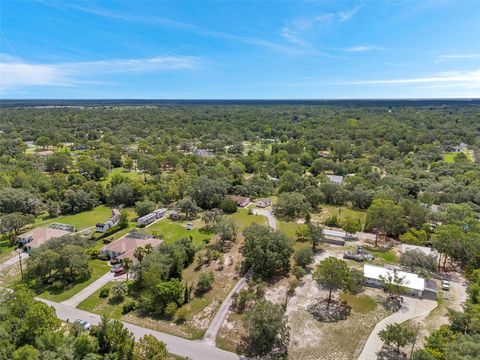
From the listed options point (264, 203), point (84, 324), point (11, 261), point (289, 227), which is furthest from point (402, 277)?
point (11, 261)

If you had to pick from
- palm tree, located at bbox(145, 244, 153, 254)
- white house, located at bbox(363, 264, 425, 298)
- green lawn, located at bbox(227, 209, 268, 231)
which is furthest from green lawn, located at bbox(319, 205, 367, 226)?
palm tree, located at bbox(145, 244, 153, 254)

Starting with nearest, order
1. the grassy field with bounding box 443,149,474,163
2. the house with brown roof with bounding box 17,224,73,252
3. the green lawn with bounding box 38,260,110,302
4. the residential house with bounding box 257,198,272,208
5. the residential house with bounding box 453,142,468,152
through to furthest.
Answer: the green lawn with bounding box 38,260,110,302, the house with brown roof with bounding box 17,224,73,252, the residential house with bounding box 257,198,272,208, the grassy field with bounding box 443,149,474,163, the residential house with bounding box 453,142,468,152

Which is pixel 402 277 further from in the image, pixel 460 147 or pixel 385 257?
pixel 460 147

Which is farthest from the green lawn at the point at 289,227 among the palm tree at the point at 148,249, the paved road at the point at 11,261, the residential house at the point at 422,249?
the paved road at the point at 11,261

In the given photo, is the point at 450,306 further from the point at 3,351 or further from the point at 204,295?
the point at 3,351

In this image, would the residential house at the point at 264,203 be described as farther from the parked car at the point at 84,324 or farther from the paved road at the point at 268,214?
the parked car at the point at 84,324

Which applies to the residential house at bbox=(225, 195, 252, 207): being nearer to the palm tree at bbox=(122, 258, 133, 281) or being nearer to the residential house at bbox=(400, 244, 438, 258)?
the palm tree at bbox=(122, 258, 133, 281)

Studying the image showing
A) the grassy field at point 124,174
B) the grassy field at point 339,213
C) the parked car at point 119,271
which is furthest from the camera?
the grassy field at point 124,174
